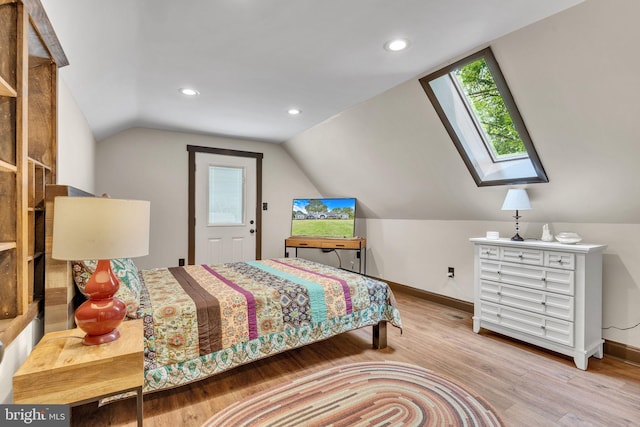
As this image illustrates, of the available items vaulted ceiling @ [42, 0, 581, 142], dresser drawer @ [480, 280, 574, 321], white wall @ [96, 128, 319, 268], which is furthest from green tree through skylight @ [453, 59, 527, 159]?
white wall @ [96, 128, 319, 268]

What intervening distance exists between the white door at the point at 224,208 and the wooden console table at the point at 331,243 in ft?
2.02

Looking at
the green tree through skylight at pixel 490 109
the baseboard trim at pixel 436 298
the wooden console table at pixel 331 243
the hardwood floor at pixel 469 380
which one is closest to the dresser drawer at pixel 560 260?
the hardwood floor at pixel 469 380

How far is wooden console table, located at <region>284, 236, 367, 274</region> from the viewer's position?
4.61 m

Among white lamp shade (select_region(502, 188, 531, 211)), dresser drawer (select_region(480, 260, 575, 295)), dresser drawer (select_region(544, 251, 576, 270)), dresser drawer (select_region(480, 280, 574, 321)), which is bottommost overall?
dresser drawer (select_region(480, 280, 574, 321))

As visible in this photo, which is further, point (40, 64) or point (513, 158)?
point (513, 158)

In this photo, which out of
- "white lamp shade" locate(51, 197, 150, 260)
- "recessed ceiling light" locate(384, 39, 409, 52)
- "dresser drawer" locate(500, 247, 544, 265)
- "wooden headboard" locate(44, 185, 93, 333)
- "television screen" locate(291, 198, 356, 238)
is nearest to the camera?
"white lamp shade" locate(51, 197, 150, 260)

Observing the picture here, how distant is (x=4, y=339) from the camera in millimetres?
1110

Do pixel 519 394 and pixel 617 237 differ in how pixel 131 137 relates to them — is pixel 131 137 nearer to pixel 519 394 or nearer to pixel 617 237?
pixel 519 394

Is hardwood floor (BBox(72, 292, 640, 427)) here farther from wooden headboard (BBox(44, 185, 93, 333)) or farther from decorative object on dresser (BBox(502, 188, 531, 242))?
decorative object on dresser (BBox(502, 188, 531, 242))

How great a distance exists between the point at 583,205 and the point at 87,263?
3.63 metres

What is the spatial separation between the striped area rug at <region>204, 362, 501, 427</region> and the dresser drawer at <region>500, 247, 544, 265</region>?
1.29 metres

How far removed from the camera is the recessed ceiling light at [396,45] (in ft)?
6.73

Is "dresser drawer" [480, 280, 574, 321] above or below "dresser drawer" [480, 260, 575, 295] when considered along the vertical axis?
below

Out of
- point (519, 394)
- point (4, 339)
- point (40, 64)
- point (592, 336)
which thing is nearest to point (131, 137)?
point (40, 64)
